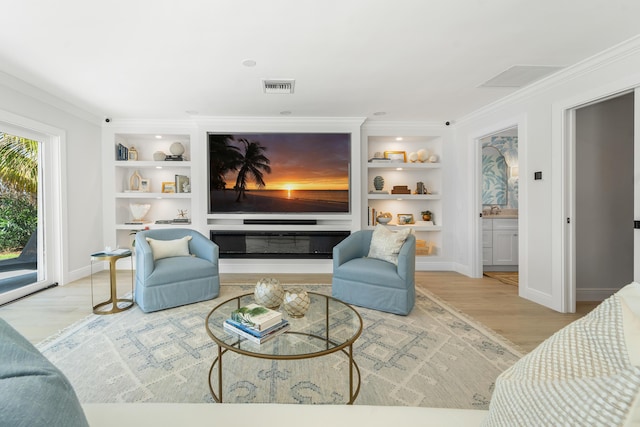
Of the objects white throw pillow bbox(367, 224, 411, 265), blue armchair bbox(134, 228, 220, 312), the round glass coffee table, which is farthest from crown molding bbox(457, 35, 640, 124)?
blue armchair bbox(134, 228, 220, 312)

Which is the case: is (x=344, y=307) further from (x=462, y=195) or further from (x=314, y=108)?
(x=462, y=195)

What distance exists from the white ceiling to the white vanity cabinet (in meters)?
2.03

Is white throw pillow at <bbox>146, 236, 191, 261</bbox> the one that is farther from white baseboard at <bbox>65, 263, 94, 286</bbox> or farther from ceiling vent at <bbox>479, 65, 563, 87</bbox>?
ceiling vent at <bbox>479, 65, 563, 87</bbox>

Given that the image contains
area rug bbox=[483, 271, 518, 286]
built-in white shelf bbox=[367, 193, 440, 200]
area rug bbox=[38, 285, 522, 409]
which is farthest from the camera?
built-in white shelf bbox=[367, 193, 440, 200]

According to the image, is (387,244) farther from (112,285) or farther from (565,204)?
(112,285)

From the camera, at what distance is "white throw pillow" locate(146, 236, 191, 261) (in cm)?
312

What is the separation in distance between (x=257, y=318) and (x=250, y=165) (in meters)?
3.23

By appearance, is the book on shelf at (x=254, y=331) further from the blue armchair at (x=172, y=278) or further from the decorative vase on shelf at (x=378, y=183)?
the decorative vase on shelf at (x=378, y=183)

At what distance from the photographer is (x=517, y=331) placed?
245 cm

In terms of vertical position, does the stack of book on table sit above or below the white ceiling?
below

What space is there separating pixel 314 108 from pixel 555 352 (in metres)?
3.78

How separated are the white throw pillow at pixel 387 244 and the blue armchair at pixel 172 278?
5.76 ft

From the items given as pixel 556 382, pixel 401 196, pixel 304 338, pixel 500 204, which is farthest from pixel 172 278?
pixel 500 204

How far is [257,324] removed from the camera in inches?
58.8
